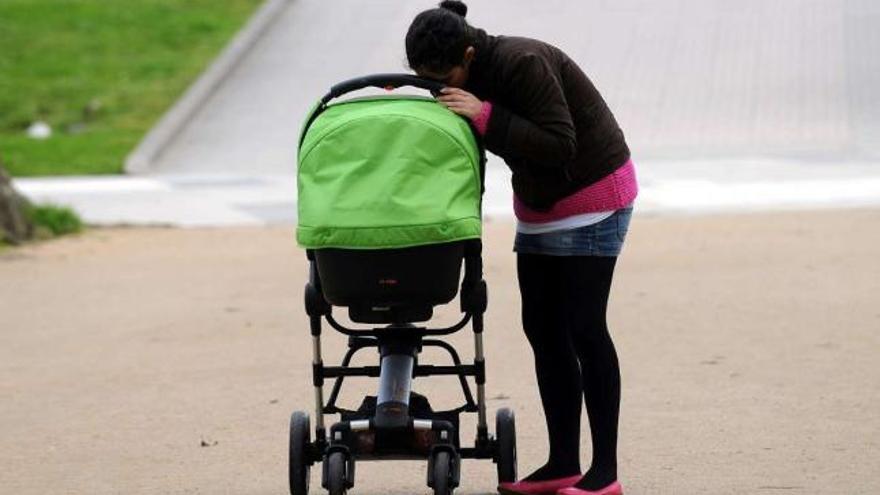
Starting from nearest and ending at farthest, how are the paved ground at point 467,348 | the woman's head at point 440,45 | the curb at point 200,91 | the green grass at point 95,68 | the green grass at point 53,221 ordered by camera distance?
the woman's head at point 440,45, the paved ground at point 467,348, the green grass at point 53,221, the curb at point 200,91, the green grass at point 95,68

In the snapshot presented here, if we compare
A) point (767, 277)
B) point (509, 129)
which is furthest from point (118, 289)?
point (509, 129)

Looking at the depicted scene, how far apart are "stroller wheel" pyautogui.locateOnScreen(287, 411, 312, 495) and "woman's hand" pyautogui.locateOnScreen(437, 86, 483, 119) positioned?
1.06 m

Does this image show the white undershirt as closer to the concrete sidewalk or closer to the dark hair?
the dark hair

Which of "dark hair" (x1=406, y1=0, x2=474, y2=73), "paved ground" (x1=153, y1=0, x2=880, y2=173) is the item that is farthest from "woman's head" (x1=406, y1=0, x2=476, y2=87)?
"paved ground" (x1=153, y1=0, x2=880, y2=173)

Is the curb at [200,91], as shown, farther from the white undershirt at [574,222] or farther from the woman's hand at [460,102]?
the woman's hand at [460,102]

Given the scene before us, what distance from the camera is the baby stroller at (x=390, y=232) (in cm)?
525

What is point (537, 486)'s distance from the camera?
236 inches

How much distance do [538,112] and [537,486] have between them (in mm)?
1243

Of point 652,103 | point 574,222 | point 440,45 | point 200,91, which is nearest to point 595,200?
point 574,222

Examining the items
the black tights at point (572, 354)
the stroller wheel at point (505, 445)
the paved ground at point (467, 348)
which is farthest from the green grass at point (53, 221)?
the stroller wheel at point (505, 445)

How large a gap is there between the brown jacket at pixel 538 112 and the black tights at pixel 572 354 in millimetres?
267

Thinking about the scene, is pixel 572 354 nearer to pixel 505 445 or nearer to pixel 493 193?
pixel 505 445

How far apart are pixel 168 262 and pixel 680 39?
10.7 metres

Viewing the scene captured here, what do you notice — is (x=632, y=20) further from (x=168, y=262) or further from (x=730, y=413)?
(x=730, y=413)
